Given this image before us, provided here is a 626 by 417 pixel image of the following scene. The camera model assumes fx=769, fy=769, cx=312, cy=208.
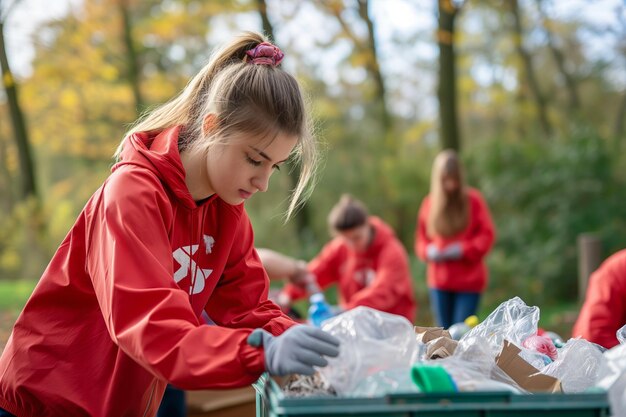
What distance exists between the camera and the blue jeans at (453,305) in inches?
246

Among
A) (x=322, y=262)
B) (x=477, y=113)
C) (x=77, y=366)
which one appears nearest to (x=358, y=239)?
(x=322, y=262)

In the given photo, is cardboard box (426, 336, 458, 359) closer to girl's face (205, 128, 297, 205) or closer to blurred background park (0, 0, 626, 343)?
girl's face (205, 128, 297, 205)

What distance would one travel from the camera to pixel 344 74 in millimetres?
14914

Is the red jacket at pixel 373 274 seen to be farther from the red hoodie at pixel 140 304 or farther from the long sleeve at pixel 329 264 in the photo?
the red hoodie at pixel 140 304

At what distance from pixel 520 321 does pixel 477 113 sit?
16966 millimetres

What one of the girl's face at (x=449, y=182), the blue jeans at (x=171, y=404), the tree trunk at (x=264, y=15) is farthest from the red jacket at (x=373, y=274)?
the tree trunk at (x=264, y=15)

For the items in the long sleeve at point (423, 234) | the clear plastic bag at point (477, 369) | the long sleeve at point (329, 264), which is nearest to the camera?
the clear plastic bag at point (477, 369)

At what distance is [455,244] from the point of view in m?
6.31

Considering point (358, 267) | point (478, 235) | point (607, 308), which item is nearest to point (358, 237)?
point (358, 267)

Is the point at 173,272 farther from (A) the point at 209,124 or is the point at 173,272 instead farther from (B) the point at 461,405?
(B) the point at 461,405

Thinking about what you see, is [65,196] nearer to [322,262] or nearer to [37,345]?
[322,262]

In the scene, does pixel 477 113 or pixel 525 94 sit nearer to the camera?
pixel 525 94

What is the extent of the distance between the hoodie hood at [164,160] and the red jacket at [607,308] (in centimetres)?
177

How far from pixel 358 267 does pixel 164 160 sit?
13.0ft
